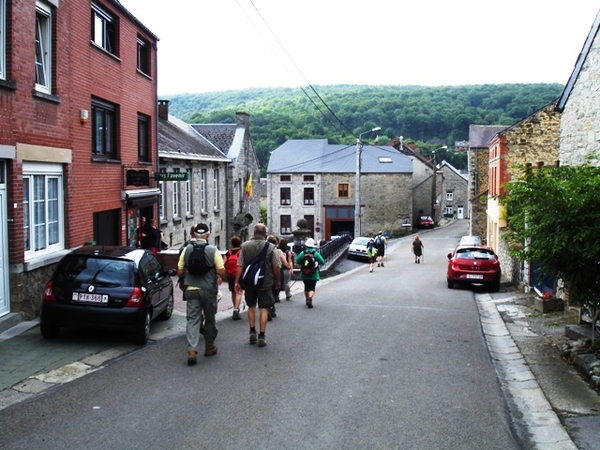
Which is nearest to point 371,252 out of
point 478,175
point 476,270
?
point 476,270

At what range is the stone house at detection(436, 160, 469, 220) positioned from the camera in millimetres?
81188

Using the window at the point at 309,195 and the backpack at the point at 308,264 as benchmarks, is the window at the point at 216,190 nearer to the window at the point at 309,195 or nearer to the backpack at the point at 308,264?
the backpack at the point at 308,264

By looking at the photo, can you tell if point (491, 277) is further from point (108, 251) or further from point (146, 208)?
point (108, 251)

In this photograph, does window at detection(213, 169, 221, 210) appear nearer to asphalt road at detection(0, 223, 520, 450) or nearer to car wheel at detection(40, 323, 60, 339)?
asphalt road at detection(0, 223, 520, 450)

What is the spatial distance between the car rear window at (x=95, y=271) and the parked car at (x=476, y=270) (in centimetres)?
1260

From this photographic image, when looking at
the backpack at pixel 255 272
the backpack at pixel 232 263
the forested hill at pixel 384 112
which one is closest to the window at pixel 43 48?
the backpack at pixel 232 263

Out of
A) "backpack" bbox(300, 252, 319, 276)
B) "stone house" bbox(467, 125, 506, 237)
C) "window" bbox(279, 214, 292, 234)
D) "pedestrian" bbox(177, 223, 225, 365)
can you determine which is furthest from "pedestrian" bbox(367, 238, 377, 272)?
"window" bbox(279, 214, 292, 234)

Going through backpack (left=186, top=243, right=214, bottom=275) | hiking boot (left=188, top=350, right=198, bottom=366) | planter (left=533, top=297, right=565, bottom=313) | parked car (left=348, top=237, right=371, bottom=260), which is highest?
backpack (left=186, top=243, right=214, bottom=275)

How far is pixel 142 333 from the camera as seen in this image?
959 centimetres

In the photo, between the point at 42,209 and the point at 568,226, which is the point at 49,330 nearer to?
the point at 42,209

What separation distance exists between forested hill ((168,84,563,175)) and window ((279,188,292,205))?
16633 millimetres

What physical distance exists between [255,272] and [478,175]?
37512mm

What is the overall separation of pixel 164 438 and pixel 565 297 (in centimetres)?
1040

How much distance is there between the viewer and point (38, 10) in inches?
453
